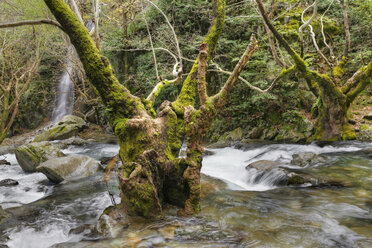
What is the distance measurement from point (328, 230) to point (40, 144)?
9.19 metres

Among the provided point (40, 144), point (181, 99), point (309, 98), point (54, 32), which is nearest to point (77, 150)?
point (40, 144)

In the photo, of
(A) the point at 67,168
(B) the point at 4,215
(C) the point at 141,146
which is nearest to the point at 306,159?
(C) the point at 141,146

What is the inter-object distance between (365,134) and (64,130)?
1517cm

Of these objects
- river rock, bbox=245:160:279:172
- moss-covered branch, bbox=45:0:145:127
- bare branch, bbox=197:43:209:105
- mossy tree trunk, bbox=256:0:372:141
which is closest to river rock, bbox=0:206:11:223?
moss-covered branch, bbox=45:0:145:127

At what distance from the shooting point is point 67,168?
720 cm

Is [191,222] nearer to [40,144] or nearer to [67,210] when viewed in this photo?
[67,210]

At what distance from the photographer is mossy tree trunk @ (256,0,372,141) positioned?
812cm

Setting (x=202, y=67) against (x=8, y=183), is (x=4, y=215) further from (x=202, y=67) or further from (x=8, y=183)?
(x=202, y=67)

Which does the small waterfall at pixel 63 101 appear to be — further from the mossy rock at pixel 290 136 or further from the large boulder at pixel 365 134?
the large boulder at pixel 365 134

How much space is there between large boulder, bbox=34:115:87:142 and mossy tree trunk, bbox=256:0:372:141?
12930 millimetres

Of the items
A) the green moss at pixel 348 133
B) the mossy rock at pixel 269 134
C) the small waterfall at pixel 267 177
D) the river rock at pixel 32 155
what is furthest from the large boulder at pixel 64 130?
the green moss at pixel 348 133

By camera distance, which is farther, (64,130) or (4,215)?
(64,130)

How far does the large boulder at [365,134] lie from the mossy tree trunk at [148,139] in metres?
7.13

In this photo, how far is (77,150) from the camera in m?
12.2
